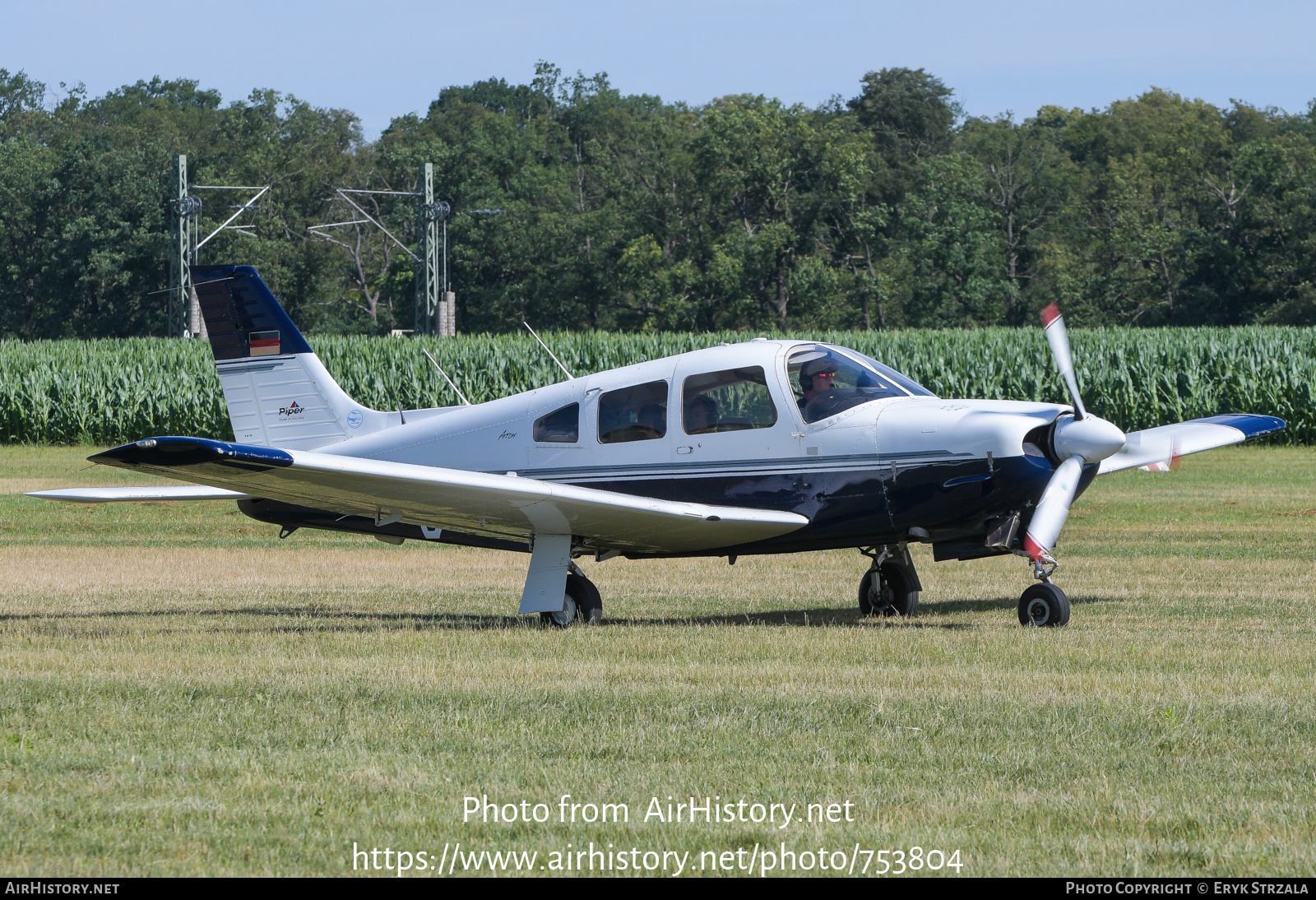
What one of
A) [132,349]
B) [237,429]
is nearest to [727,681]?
[237,429]

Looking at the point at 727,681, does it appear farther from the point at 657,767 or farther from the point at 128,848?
the point at 128,848

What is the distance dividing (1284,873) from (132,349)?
41709 millimetres

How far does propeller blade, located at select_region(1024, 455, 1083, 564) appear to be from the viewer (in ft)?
33.7

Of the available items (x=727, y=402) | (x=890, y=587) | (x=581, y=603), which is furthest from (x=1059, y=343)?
(x=581, y=603)

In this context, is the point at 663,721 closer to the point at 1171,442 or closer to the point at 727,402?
the point at 727,402

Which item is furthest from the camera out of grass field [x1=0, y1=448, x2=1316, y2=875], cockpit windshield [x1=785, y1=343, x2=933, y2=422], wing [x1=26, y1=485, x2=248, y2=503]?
wing [x1=26, y1=485, x2=248, y2=503]

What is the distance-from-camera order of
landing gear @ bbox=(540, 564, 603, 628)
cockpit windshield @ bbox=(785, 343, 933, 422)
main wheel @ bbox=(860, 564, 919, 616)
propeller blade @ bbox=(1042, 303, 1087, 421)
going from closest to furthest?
1. propeller blade @ bbox=(1042, 303, 1087, 421)
2. cockpit windshield @ bbox=(785, 343, 933, 422)
3. landing gear @ bbox=(540, 564, 603, 628)
4. main wheel @ bbox=(860, 564, 919, 616)

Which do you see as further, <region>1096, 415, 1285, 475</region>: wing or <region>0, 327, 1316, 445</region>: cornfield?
<region>0, 327, 1316, 445</region>: cornfield

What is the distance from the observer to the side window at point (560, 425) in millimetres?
11922

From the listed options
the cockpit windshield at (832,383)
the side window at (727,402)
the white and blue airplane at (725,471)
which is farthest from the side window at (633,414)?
the cockpit windshield at (832,383)

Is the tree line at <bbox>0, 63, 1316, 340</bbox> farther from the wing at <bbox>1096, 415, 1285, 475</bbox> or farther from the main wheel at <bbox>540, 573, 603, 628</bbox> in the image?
the main wheel at <bbox>540, 573, 603, 628</bbox>

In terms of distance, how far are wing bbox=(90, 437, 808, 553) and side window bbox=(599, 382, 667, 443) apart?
0.75 m

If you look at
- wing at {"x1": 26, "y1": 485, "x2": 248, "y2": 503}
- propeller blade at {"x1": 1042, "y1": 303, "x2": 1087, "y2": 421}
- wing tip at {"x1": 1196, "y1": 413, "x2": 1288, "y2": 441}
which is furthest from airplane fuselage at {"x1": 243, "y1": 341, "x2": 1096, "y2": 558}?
wing tip at {"x1": 1196, "y1": 413, "x2": 1288, "y2": 441}

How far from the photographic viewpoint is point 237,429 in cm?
1360
